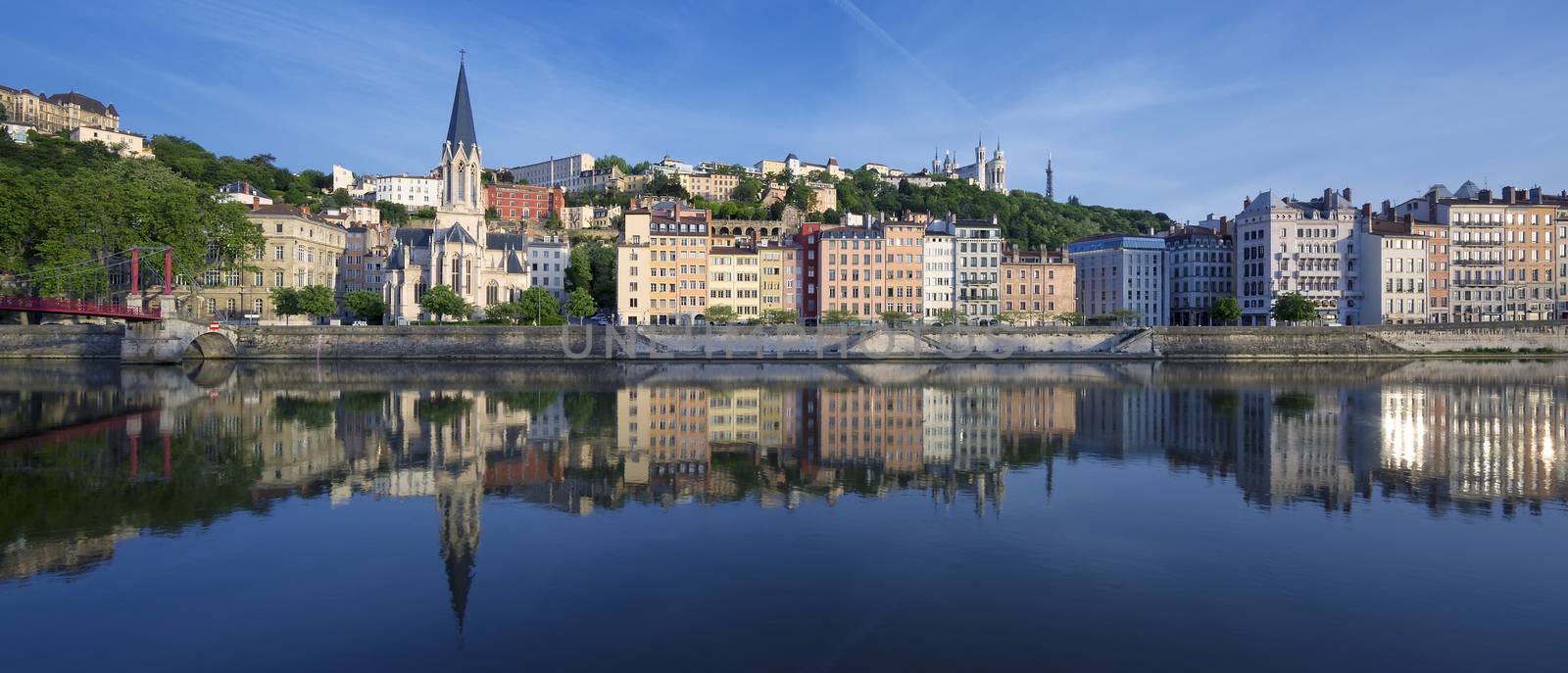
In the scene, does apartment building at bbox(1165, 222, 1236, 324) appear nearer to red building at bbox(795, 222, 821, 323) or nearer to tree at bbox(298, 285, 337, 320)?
red building at bbox(795, 222, 821, 323)

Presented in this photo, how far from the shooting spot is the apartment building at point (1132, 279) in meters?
80.8

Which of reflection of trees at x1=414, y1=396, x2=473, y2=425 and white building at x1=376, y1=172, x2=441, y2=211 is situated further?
white building at x1=376, y1=172, x2=441, y2=211

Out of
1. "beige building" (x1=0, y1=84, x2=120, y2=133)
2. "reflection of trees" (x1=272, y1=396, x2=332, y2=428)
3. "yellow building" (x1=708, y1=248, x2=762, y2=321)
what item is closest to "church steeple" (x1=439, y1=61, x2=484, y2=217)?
"yellow building" (x1=708, y1=248, x2=762, y2=321)

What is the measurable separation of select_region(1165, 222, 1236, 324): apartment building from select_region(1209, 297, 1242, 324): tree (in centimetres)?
344

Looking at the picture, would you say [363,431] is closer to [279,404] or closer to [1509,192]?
[279,404]

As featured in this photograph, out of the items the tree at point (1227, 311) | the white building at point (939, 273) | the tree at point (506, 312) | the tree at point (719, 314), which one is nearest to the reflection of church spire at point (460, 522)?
the tree at point (506, 312)

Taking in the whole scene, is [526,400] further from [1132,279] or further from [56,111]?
[56,111]

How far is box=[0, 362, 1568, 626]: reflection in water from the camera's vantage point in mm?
→ 15406

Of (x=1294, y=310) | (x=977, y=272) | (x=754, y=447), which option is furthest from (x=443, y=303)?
(x=1294, y=310)

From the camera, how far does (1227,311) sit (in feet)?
244

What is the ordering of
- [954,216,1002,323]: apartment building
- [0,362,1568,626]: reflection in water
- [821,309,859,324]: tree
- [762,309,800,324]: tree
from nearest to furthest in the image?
1. [0,362,1568,626]: reflection in water
2. [762,309,800,324]: tree
3. [821,309,859,324]: tree
4. [954,216,1002,323]: apartment building

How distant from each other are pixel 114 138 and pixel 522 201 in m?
48.5

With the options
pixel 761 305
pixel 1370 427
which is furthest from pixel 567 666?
pixel 761 305

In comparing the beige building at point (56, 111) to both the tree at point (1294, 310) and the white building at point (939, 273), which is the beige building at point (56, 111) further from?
the tree at point (1294, 310)
